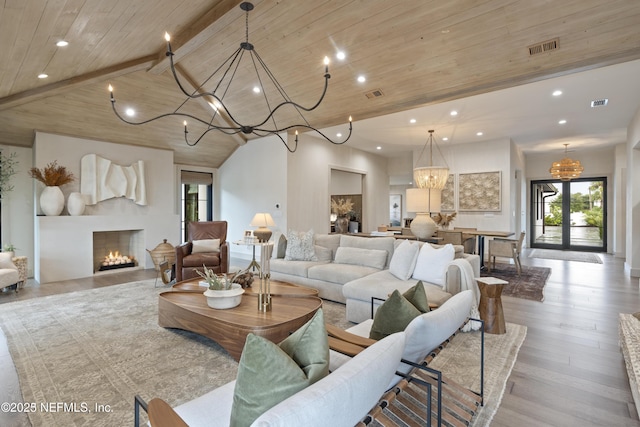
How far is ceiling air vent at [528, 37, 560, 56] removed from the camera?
3480 millimetres

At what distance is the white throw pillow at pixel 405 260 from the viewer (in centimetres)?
363

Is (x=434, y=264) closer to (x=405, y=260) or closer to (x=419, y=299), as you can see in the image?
(x=405, y=260)

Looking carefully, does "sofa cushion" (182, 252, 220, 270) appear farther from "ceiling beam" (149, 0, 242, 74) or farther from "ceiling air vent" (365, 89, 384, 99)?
"ceiling air vent" (365, 89, 384, 99)

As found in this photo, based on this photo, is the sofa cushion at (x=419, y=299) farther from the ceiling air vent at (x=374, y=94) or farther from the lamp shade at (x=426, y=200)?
the ceiling air vent at (x=374, y=94)

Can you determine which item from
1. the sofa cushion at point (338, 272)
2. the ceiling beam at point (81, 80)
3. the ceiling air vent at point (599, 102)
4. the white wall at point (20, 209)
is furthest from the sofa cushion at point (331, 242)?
the white wall at point (20, 209)

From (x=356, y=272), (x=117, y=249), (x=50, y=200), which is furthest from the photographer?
(x=117, y=249)

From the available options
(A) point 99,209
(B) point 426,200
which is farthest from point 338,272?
(A) point 99,209

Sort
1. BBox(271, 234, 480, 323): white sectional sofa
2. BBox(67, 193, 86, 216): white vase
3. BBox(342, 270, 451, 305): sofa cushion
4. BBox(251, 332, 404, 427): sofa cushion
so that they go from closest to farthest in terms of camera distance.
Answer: BBox(251, 332, 404, 427): sofa cushion
BBox(342, 270, 451, 305): sofa cushion
BBox(271, 234, 480, 323): white sectional sofa
BBox(67, 193, 86, 216): white vase

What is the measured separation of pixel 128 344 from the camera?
296cm

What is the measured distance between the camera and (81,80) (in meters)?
4.67

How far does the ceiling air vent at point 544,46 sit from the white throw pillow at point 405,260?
2608 millimetres

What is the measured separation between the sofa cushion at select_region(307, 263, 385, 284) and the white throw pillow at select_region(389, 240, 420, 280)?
0.45 meters

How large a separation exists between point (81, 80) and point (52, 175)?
2041mm

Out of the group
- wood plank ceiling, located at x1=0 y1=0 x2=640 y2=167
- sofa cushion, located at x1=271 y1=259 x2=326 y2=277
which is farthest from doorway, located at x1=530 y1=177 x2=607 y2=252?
sofa cushion, located at x1=271 y1=259 x2=326 y2=277
